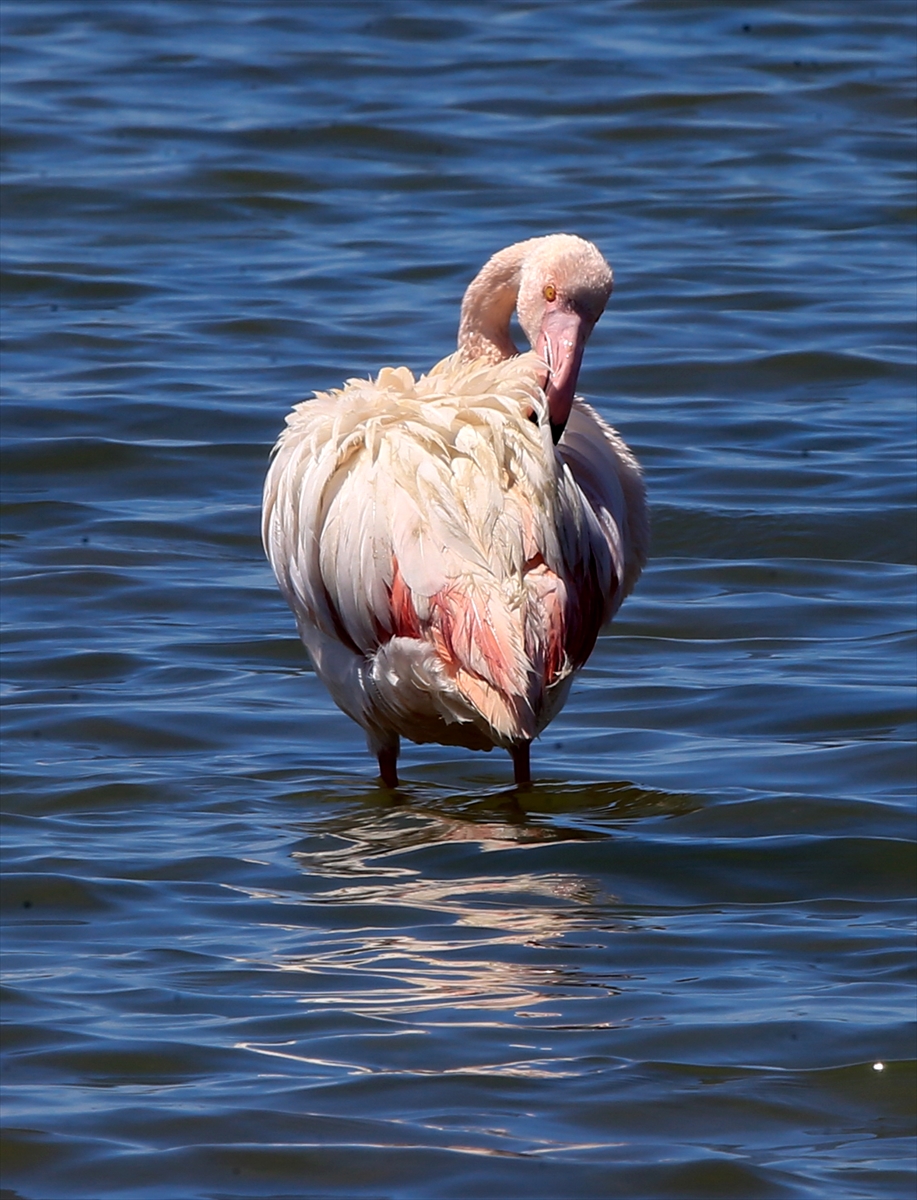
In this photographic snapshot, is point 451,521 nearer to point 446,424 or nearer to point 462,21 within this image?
point 446,424

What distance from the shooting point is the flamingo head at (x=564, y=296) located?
6613 millimetres

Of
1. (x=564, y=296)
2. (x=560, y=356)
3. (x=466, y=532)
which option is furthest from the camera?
(x=564, y=296)

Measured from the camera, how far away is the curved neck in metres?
7.03

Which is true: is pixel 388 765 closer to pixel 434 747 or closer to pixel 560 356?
pixel 434 747

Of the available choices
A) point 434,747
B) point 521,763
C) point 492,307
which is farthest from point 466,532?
point 434,747

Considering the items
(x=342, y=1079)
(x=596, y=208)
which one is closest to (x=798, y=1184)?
(x=342, y=1079)

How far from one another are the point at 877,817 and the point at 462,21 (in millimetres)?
12039

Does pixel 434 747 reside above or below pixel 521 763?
below

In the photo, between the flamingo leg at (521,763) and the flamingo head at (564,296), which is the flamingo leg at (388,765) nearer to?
the flamingo leg at (521,763)

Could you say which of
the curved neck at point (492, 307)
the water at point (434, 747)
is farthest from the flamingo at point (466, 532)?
the water at point (434, 747)

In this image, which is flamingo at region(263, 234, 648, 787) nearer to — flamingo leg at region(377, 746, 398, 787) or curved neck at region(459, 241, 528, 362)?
flamingo leg at region(377, 746, 398, 787)

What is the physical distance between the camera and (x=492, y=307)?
710 centimetres

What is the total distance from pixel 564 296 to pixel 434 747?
58.4 inches

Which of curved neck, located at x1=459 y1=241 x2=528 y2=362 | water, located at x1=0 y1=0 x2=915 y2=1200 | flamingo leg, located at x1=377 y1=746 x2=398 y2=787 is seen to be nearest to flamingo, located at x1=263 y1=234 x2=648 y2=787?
flamingo leg, located at x1=377 y1=746 x2=398 y2=787
